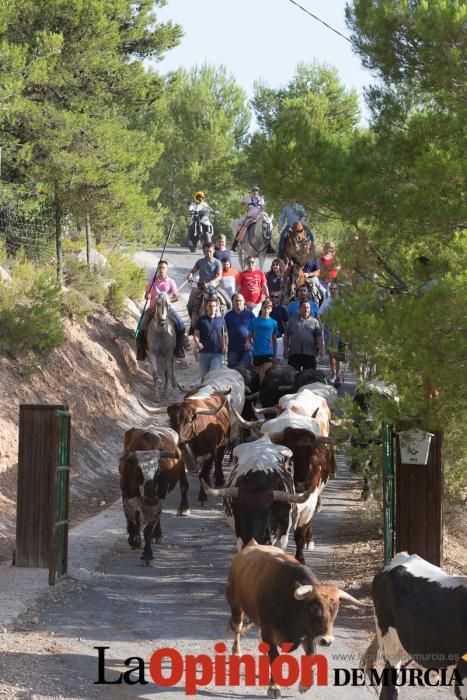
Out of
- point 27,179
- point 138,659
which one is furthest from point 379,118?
point 27,179

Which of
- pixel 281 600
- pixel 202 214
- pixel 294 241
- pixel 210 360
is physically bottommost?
pixel 281 600

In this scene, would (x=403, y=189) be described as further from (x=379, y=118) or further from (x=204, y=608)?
(x=204, y=608)

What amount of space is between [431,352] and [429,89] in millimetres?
2902

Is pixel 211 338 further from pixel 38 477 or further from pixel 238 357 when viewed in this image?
pixel 38 477

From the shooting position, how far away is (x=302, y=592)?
8.80 meters

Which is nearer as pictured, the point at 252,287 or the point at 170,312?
the point at 252,287

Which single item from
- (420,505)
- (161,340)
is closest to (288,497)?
(420,505)

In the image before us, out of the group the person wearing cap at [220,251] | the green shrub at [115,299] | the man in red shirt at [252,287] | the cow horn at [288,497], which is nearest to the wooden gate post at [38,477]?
the cow horn at [288,497]

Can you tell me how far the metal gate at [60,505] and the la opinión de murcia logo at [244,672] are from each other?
2.44m

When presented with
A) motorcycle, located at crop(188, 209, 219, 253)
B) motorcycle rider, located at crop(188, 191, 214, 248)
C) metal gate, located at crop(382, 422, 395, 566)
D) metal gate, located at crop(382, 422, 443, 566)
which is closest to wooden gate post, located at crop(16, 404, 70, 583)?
metal gate, located at crop(382, 422, 395, 566)

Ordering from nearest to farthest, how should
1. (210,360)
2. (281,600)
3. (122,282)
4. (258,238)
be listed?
(281,600) < (210,360) < (122,282) < (258,238)

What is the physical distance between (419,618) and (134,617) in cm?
395

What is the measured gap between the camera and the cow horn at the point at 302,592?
881 centimetres

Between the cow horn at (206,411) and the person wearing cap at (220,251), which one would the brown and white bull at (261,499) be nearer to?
the cow horn at (206,411)
